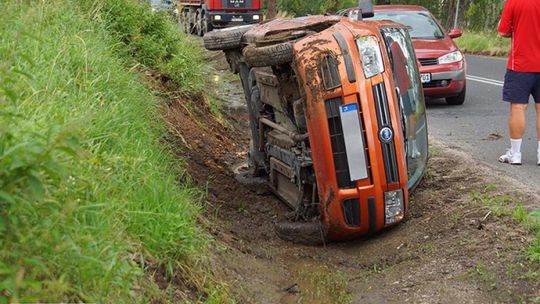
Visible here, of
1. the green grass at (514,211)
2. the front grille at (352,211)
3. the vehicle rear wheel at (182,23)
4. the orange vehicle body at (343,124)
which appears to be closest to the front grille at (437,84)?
the vehicle rear wheel at (182,23)

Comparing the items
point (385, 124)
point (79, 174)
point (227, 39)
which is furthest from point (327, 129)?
point (79, 174)

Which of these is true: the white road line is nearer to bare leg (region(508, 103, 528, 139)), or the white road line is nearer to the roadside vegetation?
bare leg (region(508, 103, 528, 139))

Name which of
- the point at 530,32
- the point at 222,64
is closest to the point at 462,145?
the point at 530,32

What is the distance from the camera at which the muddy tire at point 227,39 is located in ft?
23.5

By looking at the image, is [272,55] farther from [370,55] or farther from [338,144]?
[338,144]

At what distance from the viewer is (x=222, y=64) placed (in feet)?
49.2

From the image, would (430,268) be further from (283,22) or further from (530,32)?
(530,32)

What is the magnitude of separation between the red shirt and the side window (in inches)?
44.2

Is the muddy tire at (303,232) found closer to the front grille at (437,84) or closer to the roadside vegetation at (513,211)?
the roadside vegetation at (513,211)

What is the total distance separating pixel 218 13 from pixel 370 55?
832 inches

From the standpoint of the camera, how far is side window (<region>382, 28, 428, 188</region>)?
247 inches

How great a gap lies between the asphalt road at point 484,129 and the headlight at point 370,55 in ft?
5.95

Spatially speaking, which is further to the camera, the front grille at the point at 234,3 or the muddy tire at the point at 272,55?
the front grille at the point at 234,3

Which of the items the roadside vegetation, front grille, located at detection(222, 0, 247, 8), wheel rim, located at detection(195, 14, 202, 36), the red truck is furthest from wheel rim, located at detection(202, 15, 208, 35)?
the roadside vegetation
